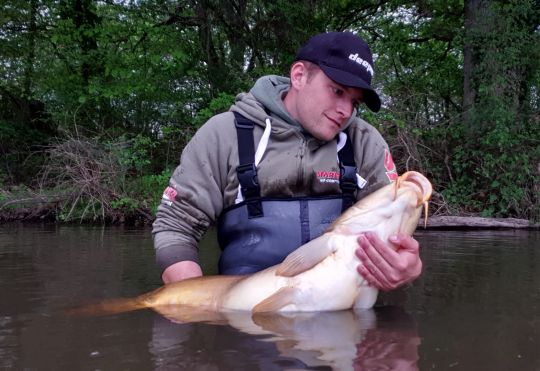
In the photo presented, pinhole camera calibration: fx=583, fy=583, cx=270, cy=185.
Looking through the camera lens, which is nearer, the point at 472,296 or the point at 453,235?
the point at 472,296

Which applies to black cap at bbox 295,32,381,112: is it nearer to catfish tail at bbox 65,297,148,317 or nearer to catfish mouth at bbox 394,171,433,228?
catfish mouth at bbox 394,171,433,228

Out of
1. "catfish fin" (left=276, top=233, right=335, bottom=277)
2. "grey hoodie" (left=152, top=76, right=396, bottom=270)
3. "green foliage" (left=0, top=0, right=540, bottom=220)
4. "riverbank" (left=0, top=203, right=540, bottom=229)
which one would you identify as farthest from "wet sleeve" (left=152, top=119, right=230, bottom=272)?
"green foliage" (left=0, top=0, right=540, bottom=220)

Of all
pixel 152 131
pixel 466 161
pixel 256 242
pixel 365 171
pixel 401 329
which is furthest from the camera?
pixel 152 131

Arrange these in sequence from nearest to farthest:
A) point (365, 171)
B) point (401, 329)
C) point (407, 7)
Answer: point (401, 329) < point (365, 171) < point (407, 7)

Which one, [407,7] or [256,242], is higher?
[407,7]

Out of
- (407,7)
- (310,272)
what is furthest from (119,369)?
(407,7)

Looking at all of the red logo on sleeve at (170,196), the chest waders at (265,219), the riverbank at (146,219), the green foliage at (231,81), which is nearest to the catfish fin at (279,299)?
the chest waders at (265,219)

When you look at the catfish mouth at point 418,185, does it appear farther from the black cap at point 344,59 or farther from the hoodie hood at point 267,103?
the hoodie hood at point 267,103

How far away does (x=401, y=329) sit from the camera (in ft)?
8.52

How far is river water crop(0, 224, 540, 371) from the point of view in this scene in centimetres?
212

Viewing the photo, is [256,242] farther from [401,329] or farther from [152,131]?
[152,131]

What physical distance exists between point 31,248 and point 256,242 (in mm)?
3661

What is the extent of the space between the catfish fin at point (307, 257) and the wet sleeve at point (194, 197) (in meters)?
0.79

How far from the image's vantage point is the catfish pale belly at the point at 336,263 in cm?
273
